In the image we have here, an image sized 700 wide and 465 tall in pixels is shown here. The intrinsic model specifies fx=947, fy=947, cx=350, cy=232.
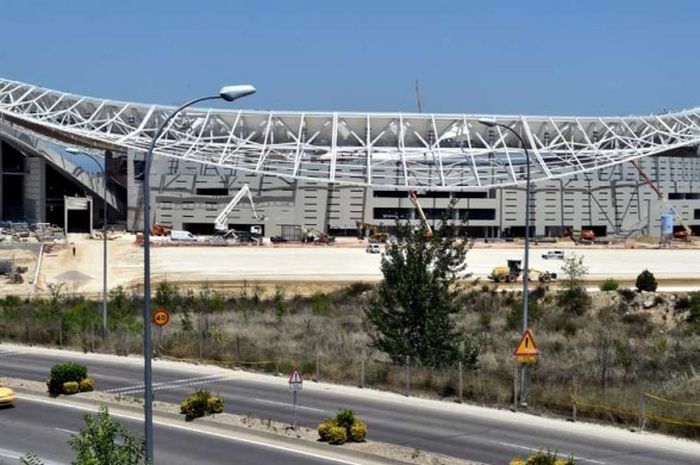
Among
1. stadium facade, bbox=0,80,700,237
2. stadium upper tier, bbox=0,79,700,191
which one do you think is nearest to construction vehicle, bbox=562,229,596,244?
stadium facade, bbox=0,80,700,237

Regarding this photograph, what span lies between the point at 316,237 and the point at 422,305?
Answer: 2506 inches

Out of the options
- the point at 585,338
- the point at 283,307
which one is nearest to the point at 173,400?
the point at 585,338

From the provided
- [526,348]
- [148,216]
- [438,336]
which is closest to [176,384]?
[438,336]

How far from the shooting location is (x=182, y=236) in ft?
296

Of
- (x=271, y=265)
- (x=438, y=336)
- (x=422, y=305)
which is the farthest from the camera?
(x=271, y=265)

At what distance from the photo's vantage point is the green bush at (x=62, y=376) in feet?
88.9

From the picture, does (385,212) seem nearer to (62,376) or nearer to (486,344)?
(486,344)

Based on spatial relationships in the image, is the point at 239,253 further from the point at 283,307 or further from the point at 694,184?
the point at 694,184

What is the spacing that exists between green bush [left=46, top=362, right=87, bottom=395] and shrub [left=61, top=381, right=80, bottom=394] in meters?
0.11

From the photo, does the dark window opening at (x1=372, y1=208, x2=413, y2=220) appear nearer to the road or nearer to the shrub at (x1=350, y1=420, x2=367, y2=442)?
the road

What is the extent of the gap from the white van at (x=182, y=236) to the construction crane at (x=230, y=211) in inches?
143

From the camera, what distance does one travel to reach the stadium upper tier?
95.9 metres

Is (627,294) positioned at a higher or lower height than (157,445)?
higher

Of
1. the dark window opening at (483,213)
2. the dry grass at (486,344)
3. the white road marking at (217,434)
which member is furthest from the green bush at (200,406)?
the dark window opening at (483,213)
